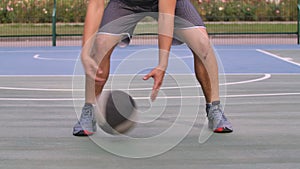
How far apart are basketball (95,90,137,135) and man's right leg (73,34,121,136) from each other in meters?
0.07

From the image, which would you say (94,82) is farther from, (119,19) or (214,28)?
(214,28)

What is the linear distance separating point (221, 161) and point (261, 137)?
1172 millimetres

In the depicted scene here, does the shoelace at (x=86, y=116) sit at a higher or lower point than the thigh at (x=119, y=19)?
lower

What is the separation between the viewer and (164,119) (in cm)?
844

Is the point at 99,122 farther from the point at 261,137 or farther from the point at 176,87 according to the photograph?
the point at 176,87

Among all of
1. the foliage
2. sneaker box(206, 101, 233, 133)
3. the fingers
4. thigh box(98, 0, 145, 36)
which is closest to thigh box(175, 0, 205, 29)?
thigh box(98, 0, 145, 36)

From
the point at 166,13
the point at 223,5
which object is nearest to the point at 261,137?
the point at 166,13

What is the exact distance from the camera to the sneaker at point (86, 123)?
7348 mm

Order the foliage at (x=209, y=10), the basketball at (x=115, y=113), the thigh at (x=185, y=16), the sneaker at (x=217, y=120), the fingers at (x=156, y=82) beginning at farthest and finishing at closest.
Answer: the foliage at (x=209, y=10)
the sneaker at (x=217, y=120)
the thigh at (x=185, y=16)
the basketball at (x=115, y=113)
the fingers at (x=156, y=82)

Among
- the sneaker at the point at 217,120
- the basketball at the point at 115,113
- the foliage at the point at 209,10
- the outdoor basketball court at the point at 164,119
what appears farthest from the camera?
the foliage at the point at 209,10

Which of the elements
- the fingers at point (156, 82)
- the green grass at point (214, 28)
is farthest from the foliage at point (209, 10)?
the fingers at point (156, 82)

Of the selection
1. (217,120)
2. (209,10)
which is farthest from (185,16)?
(209,10)

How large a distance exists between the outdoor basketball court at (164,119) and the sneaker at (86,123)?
0.09 metres

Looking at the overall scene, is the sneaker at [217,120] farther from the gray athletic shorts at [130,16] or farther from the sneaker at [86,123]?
the sneaker at [86,123]
